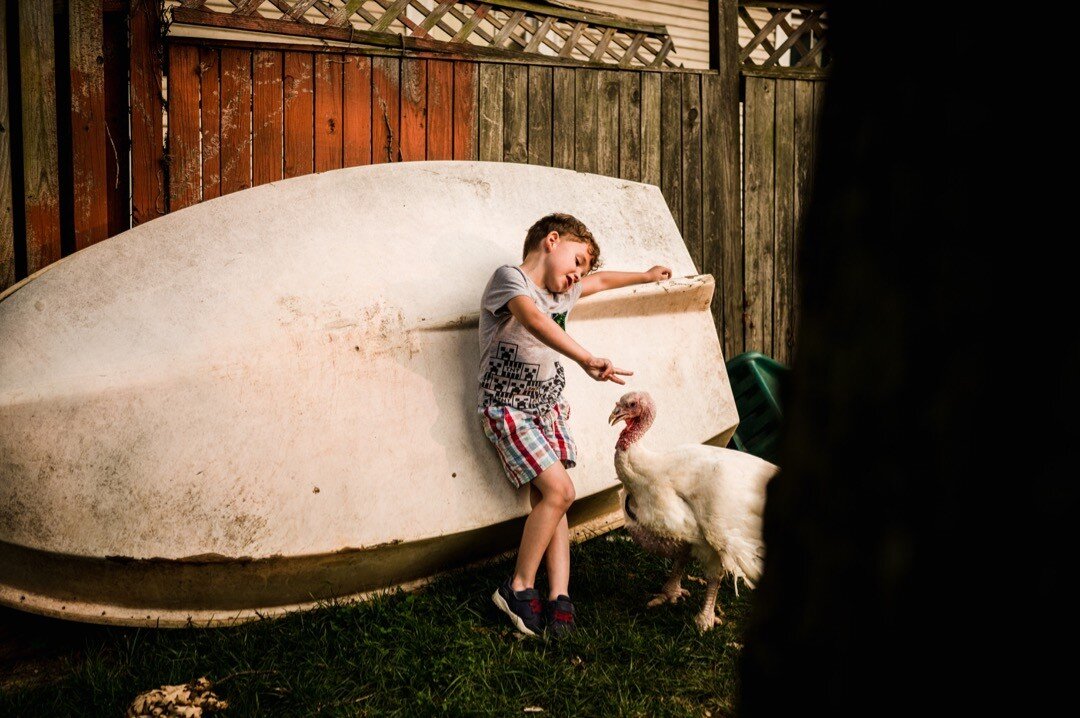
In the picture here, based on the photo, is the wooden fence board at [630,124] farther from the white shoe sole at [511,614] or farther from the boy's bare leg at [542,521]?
the white shoe sole at [511,614]

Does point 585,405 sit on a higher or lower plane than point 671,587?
higher

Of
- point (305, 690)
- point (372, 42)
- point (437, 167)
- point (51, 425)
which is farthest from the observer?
point (372, 42)

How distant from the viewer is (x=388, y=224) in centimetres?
298

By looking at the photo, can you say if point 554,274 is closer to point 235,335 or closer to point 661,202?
point 235,335

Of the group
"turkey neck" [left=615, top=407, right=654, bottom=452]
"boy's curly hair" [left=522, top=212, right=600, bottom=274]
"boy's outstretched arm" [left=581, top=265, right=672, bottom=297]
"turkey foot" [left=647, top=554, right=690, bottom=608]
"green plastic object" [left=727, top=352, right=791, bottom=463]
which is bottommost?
"turkey foot" [left=647, top=554, right=690, bottom=608]

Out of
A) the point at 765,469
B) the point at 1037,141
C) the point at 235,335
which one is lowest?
the point at 765,469

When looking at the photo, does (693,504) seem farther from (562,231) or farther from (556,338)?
(562,231)

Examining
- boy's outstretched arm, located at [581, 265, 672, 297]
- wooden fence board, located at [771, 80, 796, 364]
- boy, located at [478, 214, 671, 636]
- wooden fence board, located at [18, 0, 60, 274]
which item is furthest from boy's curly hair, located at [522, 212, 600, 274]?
wooden fence board, located at [771, 80, 796, 364]

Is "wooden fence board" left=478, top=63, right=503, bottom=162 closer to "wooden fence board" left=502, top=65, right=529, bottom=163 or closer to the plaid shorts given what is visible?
"wooden fence board" left=502, top=65, right=529, bottom=163

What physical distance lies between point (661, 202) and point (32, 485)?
2791mm

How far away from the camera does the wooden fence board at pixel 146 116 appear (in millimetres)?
3316

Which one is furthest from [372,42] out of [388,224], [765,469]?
[765,469]

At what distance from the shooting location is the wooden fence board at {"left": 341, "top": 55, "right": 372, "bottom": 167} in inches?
144

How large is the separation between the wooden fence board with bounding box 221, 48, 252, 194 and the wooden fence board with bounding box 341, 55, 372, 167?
40 centimetres
